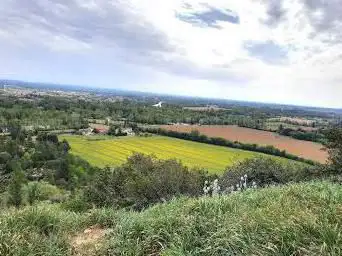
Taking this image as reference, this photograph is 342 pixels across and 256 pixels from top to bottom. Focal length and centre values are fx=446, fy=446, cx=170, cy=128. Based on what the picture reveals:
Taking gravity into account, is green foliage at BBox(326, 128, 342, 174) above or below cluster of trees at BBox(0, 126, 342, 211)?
above

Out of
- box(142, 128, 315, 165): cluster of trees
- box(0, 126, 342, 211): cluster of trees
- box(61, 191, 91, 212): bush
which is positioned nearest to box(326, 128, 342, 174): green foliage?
box(0, 126, 342, 211): cluster of trees

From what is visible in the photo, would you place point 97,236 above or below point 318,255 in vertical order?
below

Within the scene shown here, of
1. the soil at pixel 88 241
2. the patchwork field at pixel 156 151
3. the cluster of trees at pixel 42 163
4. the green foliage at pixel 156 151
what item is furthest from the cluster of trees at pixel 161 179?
the patchwork field at pixel 156 151

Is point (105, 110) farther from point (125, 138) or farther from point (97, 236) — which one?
point (97, 236)

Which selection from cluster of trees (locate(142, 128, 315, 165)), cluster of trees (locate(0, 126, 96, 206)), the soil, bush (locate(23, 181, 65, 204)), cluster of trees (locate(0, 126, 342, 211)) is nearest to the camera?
the soil

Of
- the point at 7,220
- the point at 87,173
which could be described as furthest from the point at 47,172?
the point at 7,220

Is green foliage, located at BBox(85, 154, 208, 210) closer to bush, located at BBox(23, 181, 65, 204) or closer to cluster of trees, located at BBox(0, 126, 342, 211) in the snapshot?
cluster of trees, located at BBox(0, 126, 342, 211)

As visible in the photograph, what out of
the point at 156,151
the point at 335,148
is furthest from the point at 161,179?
the point at 156,151
